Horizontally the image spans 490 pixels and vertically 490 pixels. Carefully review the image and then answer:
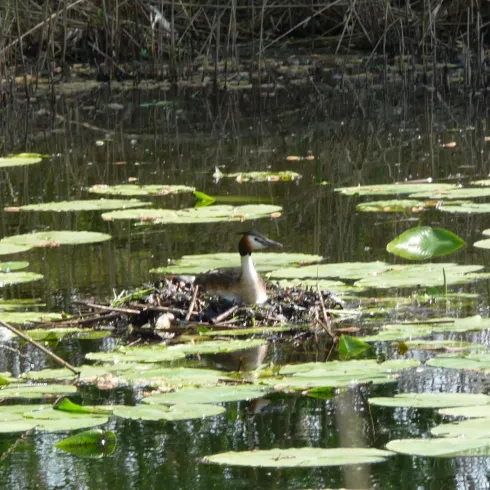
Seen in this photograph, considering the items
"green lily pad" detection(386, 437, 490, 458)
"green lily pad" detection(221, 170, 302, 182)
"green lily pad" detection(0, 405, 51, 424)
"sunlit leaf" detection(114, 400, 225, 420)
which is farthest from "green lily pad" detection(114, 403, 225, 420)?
"green lily pad" detection(221, 170, 302, 182)

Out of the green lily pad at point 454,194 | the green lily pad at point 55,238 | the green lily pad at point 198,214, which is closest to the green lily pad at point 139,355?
the green lily pad at point 55,238

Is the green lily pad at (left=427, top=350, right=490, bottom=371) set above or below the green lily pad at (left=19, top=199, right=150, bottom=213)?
below

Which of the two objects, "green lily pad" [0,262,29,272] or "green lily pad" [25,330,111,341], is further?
"green lily pad" [0,262,29,272]

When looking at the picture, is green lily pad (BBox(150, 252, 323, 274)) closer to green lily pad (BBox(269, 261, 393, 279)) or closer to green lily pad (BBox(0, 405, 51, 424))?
green lily pad (BBox(269, 261, 393, 279))

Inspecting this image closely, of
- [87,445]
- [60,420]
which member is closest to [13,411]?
[60,420]

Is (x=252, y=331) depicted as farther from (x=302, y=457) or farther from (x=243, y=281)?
(x=302, y=457)

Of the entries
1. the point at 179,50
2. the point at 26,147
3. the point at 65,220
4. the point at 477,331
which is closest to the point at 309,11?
the point at 179,50

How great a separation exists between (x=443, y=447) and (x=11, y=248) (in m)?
3.34

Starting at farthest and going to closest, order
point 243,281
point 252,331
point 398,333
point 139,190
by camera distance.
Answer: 1. point 139,190
2. point 243,281
3. point 252,331
4. point 398,333

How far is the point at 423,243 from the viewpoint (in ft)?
15.8

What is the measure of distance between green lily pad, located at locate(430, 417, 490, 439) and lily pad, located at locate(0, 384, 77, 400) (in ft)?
3.59

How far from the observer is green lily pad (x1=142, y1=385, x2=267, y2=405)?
3.37 m

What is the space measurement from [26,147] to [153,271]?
4828 mm

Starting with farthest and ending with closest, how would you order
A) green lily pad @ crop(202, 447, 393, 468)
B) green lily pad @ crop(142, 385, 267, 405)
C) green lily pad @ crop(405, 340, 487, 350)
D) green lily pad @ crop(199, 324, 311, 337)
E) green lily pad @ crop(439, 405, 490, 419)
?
1. green lily pad @ crop(199, 324, 311, 337)
2. green lily pad @ crop(405, 340, 487, 350)
3. green lily pad @ crop(142, 385, 267, 405)
4. green lily pad @ crop(439, 405, 490, 419)
5. green lily pad @ crop(202, 447, 393, 468)
